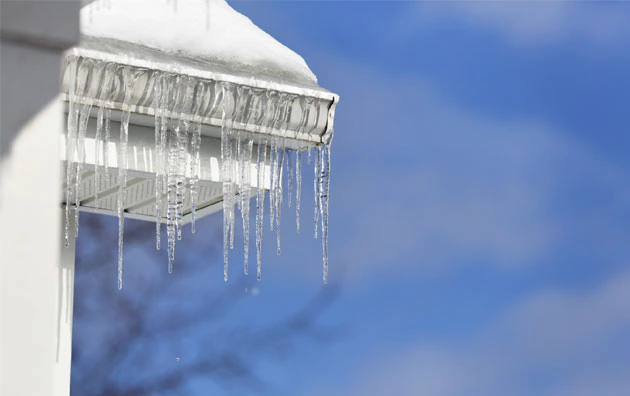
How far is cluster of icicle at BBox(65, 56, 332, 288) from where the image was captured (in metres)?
5.68

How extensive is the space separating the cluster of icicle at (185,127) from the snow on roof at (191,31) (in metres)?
0.29

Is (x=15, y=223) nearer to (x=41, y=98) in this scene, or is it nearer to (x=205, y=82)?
(x=41, y=98)

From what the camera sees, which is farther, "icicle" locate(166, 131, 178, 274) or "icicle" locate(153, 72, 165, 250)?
"icicle" locate(166, 131, 178, 274)

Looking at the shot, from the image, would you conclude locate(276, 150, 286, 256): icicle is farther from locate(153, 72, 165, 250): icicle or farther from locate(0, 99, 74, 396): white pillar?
locate(0, 99, 74, 396): white pillar

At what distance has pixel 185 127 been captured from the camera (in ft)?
19.6

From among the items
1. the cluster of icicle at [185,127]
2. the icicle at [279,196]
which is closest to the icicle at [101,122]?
the cluster of icicle at [185,127]

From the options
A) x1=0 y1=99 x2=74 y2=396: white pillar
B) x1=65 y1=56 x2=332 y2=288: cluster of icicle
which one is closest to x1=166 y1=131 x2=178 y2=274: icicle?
x1=65 y1=56 x2=332 y2=288: cluster of icicle

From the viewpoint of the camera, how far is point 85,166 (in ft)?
19.4

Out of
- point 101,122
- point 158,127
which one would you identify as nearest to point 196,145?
point 158,127

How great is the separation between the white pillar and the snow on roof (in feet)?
10.8

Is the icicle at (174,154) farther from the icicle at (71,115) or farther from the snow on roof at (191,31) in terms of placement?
the icicle at (71,115)

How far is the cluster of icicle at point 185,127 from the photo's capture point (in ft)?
18.6

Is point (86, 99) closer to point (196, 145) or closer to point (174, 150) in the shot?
point (174, 150)

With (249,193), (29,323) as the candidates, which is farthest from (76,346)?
(29,323)
